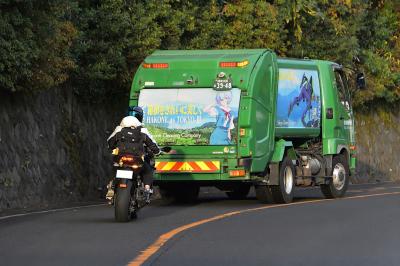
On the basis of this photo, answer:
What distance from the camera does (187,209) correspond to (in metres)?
16.5

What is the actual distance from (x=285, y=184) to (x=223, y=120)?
8.13 ft

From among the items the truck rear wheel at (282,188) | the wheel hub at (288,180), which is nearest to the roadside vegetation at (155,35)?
the truck rear wheel at (282,188)

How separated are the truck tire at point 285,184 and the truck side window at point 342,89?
2951 millimetres

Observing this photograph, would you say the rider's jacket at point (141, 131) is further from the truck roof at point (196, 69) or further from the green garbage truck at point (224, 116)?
the truck roof at point (196, 69)

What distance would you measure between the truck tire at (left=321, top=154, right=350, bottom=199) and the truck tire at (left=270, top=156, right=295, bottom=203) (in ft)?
6.02

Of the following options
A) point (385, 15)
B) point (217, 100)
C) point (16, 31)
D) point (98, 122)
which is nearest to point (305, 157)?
point (217, 100)

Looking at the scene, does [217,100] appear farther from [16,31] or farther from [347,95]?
[347,95]

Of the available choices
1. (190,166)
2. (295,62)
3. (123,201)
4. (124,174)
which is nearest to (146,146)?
(124,174)

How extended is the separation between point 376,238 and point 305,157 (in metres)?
7.83

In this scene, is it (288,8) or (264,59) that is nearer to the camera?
(264,59)

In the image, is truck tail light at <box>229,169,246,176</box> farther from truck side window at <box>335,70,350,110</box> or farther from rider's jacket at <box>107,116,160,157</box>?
truck side window at <box>335,70,350,110</box>

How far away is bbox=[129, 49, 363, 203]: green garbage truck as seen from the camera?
1656 centimetres

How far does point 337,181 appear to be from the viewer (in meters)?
20.2

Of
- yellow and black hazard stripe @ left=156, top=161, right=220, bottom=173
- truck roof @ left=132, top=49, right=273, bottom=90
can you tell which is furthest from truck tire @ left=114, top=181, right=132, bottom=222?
truck roof @ left=132, top=49, right=273, bottom=90
